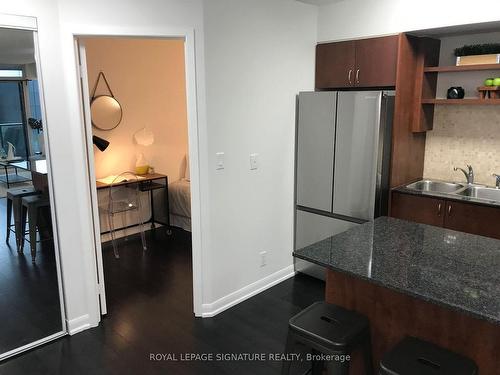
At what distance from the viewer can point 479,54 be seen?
3.12 m

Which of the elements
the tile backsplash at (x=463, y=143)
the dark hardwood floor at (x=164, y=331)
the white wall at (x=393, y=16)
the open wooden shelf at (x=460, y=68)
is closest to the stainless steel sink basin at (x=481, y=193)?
the tile backsplash at (x=463, y=143)

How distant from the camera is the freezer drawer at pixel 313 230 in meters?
3.65

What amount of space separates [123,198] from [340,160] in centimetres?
254

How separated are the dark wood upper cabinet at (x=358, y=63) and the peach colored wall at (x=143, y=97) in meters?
1.78

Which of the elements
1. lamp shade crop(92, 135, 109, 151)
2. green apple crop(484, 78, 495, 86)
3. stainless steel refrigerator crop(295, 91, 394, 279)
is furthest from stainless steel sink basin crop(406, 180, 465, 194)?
lamp shade crop(92, 135, 109, 151)

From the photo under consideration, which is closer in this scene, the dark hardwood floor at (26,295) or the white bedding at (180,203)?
the dark hardwood floor at (26,295)

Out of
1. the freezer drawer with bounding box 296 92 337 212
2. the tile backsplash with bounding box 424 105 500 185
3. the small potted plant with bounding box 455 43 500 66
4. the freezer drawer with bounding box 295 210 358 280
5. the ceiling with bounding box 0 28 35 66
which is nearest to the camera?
the ceiling with bounding box 0 28 35 66

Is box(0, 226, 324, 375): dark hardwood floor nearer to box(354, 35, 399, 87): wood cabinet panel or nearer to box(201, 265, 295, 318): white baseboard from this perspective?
box(201, 265, 295, 318): white baseboard

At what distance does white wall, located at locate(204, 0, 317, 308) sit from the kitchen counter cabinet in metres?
0.99

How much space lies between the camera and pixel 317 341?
1.86 m

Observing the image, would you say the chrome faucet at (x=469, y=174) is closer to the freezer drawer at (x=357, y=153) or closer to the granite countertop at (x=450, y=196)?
the granite countertop at (x=450, y=196)

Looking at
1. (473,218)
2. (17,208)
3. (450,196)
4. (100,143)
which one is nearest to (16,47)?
(17,208)

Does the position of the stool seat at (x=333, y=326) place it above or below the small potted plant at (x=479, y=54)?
below

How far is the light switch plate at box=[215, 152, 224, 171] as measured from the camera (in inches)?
123
